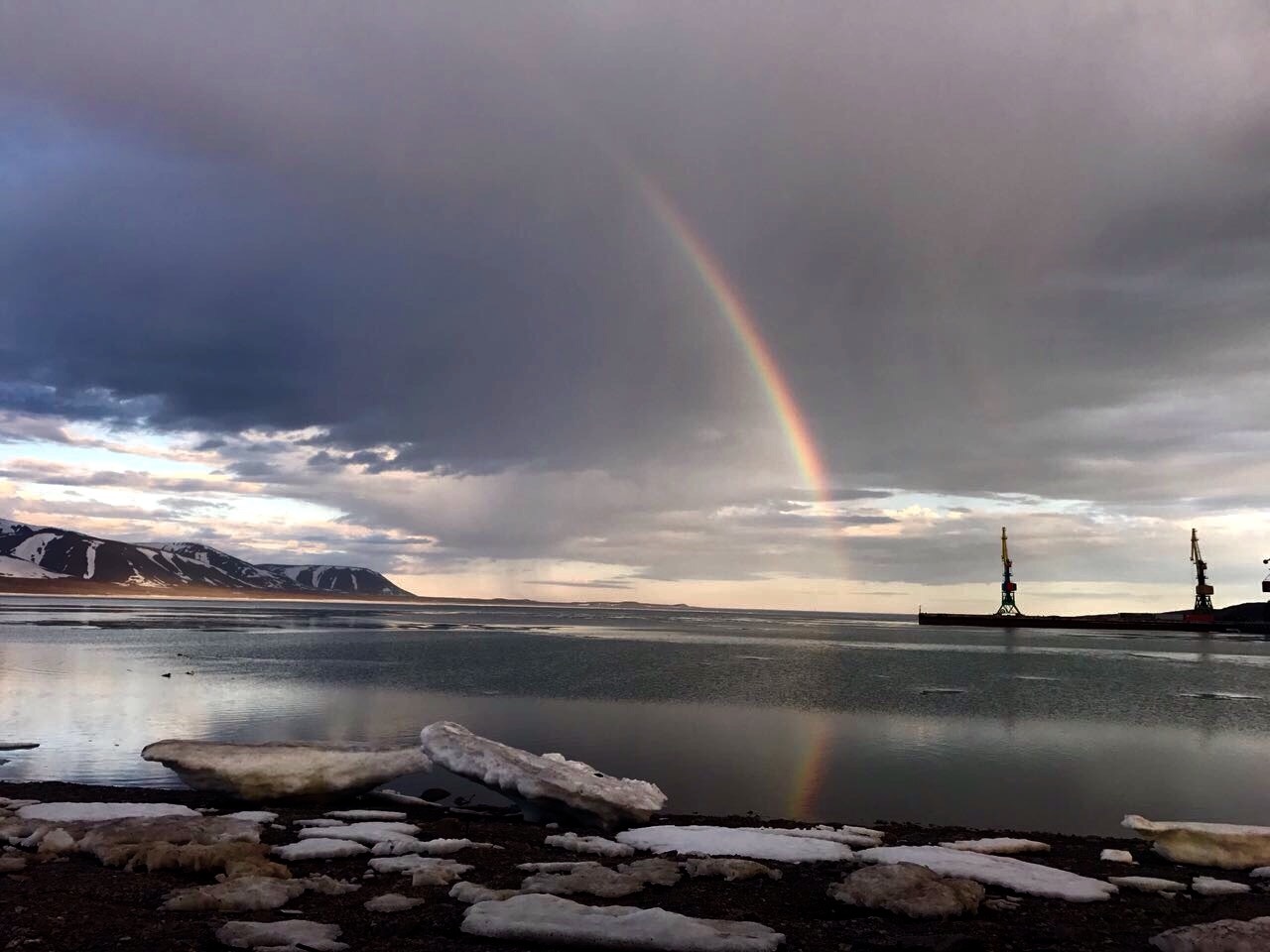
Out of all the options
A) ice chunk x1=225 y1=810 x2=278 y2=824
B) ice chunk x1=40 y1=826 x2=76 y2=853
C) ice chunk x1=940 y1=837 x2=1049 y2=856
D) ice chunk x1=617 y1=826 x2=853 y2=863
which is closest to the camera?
ice chunk x1=40 y1=826 x2=76 y2=853

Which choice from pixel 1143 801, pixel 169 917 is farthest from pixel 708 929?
pixel 1143 801

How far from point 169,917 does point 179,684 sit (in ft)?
115

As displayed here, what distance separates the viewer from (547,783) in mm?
15508

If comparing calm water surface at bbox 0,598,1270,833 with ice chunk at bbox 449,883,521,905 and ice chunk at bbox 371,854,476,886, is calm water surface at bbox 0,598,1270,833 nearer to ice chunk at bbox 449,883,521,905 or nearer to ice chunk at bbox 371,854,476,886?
Result: ice chunk at bbox 371,854,476,886

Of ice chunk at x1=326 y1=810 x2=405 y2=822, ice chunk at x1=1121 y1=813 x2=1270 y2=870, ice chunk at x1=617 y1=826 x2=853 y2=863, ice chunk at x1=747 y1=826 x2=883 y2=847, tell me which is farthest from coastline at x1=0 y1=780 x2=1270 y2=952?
ice chunk at x1=326 y1=810 x2=405 y2=822

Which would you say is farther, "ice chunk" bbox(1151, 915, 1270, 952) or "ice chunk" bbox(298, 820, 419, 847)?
"ice chunk" bbox(298, 820, 419, 847)

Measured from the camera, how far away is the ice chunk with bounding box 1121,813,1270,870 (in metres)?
13.6

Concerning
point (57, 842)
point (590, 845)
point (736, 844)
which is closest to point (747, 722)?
point (736, 844)

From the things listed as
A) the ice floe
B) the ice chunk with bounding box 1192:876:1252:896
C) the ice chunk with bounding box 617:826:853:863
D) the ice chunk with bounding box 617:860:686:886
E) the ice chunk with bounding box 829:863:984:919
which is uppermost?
the ice chunk with bounding box 829:863:984:919

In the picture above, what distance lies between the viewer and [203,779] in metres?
16.6

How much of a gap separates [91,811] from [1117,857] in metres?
16.4

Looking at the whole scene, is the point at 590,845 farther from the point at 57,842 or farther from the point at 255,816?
the point at 57,842

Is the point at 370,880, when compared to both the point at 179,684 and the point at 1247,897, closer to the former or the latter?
the point at 1247,897

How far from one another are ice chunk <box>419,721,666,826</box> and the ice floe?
5.71m
